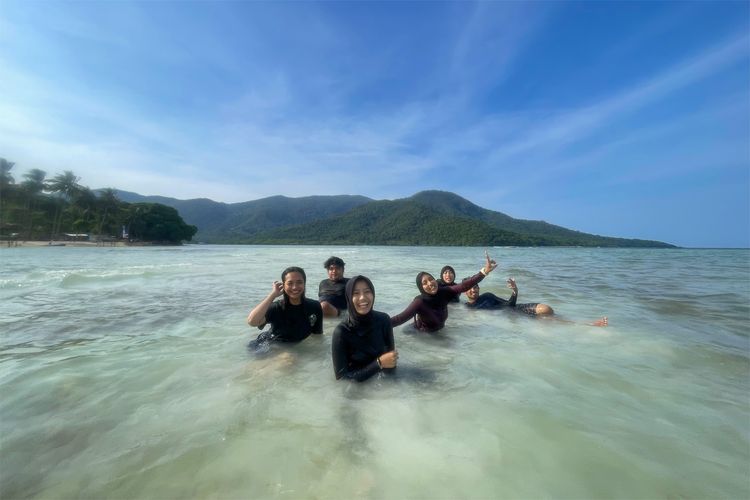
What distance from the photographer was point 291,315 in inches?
203

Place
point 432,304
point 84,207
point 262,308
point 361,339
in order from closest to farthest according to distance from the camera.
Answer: point 361,339
point 262,308
point 432,304
point 84,207

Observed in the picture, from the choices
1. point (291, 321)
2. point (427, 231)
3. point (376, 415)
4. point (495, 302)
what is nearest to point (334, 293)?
point (291, 321)

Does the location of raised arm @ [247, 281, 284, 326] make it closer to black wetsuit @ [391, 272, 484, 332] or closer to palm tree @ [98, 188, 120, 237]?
black wetsuit @ [391, 272, 484, 332]

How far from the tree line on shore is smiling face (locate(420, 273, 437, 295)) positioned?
7265 cm

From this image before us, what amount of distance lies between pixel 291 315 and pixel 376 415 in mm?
2434

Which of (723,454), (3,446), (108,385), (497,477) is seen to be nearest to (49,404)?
(108,385)

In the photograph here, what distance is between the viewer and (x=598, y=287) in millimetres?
12734

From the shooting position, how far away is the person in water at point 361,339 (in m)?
3.79

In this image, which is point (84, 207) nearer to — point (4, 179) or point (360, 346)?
point (4, 179)

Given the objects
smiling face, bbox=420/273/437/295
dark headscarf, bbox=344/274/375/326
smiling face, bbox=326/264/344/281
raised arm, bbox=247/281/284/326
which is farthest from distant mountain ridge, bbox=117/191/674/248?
dark headscarf, bbox=344/274/375/326

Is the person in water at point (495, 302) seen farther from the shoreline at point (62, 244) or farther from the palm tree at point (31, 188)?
the palm tree at point (31, 188)

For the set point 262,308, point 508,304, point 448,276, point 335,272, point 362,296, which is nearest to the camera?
point 362,296

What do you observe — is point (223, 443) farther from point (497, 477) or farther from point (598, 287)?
point (598, 287)

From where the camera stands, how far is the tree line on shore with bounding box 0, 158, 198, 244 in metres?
53.1
